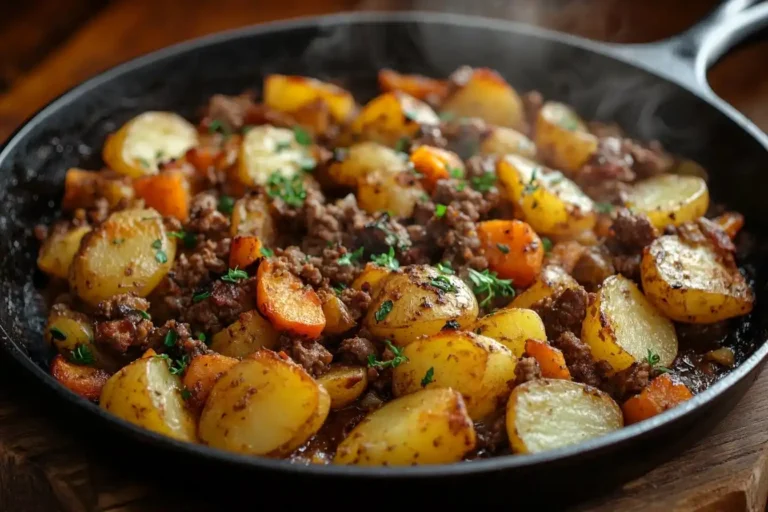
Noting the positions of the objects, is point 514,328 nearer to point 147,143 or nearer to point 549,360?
point 549,360

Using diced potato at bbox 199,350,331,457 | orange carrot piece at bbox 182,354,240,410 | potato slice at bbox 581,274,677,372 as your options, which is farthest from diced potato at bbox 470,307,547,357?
orange carrot piece at bbox 182,354,240,410

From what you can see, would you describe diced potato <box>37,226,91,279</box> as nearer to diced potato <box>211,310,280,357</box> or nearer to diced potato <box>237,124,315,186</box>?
diced potato <box>237,124,315,186</box>

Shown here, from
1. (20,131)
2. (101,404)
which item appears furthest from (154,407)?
(20,131)

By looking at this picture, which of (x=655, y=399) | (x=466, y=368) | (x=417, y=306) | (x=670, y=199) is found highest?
(x=670, y=199)

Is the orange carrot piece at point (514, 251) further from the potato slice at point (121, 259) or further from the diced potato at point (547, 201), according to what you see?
the potato slice at point (121, 259)

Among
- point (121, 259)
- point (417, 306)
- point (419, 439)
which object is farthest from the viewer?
point (121, 259)

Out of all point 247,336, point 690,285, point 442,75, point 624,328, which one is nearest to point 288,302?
point 247,336

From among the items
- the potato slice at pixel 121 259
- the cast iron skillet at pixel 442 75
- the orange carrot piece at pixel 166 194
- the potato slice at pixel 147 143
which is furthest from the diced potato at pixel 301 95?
the potato slice at pixel 121 259
